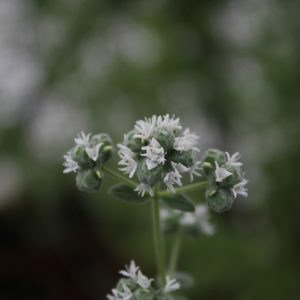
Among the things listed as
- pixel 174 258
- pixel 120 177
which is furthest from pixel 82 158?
pixel 174 258

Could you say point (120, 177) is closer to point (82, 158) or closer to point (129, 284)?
point (82, 158)

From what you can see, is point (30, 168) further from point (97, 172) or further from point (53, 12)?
point (97, 172)

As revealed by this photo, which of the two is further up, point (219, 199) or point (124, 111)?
point (124, 111)

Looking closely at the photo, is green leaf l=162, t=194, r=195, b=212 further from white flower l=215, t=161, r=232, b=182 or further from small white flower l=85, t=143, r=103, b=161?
small white flower l=85, t=143, r=103, b=161

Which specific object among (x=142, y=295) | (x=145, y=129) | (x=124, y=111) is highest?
(x=124, y=111)

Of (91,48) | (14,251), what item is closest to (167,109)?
(91,48)

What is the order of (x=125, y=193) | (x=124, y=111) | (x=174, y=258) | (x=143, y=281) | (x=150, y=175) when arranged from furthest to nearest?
(x=124, y=111)
(x=174, y=258)
(x=125, y=193)
(x=143, y=281)
(x=150, y=175)

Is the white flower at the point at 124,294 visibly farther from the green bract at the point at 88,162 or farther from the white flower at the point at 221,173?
the white flower at the point at 221,173

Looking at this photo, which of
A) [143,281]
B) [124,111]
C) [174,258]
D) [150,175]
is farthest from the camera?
[124,111]
